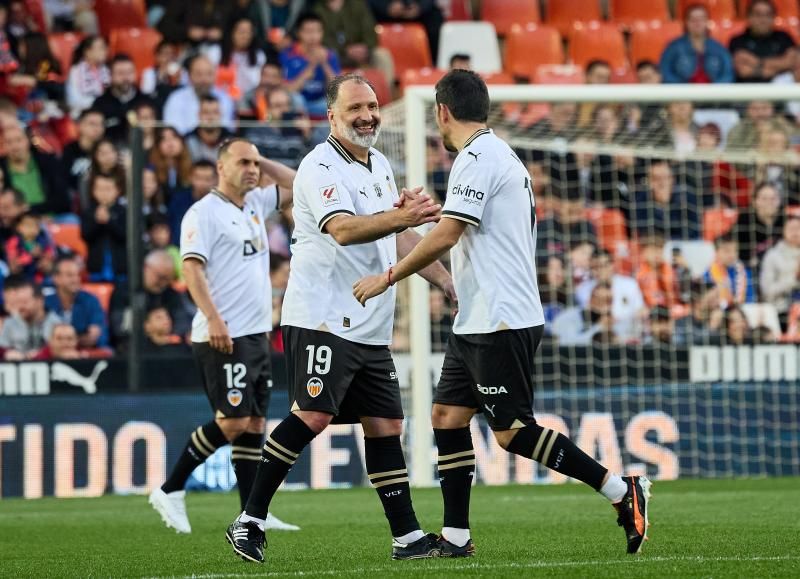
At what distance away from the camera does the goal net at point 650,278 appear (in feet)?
43.2

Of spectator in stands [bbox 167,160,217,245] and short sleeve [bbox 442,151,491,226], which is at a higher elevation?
→ spectator in stands [bbox 167,160,217,245]

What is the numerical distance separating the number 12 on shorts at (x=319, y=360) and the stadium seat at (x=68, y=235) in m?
8.97

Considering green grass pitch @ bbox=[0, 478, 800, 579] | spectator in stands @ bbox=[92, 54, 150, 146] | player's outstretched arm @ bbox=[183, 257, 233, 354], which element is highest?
spectator in stands @ bbox=[92, 54, 150, 146]

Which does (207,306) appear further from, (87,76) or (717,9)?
(717,9)

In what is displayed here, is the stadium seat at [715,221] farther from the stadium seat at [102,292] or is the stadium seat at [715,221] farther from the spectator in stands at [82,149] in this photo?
the spectator in stands at [82,149]

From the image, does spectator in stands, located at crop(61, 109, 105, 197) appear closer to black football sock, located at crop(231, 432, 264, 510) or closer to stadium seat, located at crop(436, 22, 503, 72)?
stadium seat, located at crop(436, 22, 503, 72)

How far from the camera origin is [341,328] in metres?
6.84

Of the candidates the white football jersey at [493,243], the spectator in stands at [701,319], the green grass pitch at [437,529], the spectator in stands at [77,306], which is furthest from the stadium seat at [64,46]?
the white football jersey at [493,243]

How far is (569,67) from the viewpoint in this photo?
18.2m

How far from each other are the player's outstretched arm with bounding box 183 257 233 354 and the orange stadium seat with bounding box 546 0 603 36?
12.3 m

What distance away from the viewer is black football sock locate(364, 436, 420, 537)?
687cm

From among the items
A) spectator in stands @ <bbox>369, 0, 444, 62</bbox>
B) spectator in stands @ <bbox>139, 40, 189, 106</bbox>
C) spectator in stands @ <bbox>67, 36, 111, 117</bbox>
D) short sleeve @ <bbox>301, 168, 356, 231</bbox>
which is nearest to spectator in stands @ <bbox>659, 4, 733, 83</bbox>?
spectator in stands @ <bbox>369, 0, 444, 62</bbox>

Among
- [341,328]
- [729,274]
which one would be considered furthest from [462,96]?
[729,274]

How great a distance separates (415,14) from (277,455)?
13.5 meters
